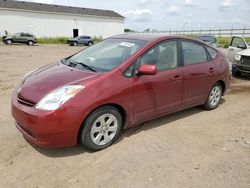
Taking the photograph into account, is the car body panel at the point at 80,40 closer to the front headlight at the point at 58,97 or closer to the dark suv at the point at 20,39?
the dark suv at the point at 20,39

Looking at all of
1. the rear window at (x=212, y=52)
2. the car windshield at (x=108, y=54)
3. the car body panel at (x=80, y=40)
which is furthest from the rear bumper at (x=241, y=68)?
the car body panel at (x=80, y=40)

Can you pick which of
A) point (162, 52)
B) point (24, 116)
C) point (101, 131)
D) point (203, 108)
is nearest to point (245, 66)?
point (203, 108)

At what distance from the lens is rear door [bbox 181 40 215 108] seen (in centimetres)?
492

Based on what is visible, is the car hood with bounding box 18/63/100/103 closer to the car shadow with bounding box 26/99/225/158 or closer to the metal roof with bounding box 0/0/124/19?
the car shadow with bounding box 26/99/225/158

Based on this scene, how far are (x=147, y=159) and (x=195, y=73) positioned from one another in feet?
7.13

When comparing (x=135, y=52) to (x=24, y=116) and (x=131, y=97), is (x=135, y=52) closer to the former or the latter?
(x=131, y=97)

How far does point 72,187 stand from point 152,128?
80.1 inches

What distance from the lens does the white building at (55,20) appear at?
144 ft

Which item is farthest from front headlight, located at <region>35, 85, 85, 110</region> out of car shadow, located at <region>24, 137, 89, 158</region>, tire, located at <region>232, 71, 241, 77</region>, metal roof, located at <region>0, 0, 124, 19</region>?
metal roof, located at <region>0, 0, 124, 19</region>

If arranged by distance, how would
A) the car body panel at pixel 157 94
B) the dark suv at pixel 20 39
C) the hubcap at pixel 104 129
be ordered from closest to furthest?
the hubcap at pixel 104 129 → the car body panel at pixel 157 94 → the dark suv at pixel 20 39

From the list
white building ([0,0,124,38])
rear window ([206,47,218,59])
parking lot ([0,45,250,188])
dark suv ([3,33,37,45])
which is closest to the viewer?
parking lot ([0,45,250,188])

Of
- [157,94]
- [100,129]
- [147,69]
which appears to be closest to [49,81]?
[100,129]

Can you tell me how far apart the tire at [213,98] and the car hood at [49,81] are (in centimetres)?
294

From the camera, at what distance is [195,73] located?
16.5ft
